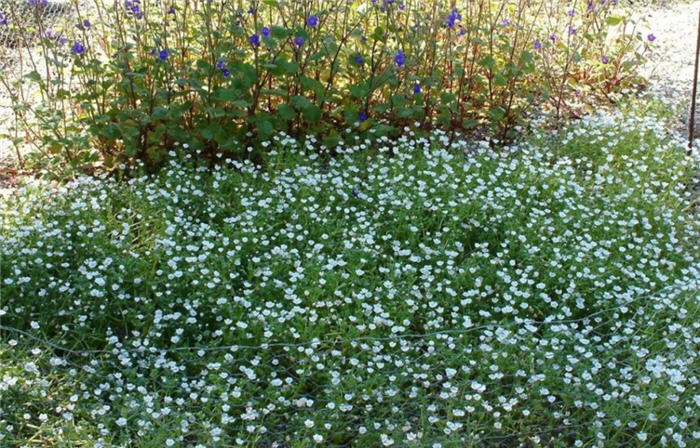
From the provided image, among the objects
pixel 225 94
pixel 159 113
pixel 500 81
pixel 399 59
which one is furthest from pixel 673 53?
pixel 159 113

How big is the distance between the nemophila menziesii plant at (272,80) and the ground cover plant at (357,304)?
10.1 inches

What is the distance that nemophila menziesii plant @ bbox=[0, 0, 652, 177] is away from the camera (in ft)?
15.0

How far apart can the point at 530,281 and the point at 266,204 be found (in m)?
1.34

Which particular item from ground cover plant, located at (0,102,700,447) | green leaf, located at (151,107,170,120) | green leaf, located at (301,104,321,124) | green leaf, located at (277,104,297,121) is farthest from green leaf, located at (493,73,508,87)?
green leaf, located at (151,107,170,120)

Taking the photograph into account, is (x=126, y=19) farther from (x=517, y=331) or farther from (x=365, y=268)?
(x=517, y=331)

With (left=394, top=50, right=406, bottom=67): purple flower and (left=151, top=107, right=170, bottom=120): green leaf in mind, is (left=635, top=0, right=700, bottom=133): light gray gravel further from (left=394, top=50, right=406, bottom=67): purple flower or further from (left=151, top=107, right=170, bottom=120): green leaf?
(left=151, top=107, right=170, bottom=120): green leaf

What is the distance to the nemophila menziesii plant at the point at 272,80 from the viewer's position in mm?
4574

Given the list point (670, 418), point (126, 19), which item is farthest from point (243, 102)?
point (670, 418)

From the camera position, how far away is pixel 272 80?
493cm

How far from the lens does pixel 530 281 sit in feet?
11.9

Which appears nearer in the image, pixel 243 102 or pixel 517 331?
pixel 517 331

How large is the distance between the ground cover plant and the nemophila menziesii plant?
0.84 ft

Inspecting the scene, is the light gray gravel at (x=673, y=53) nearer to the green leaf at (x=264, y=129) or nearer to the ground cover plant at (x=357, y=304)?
the ground cover plant at (x=357, y=304)

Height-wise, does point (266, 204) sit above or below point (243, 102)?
below
